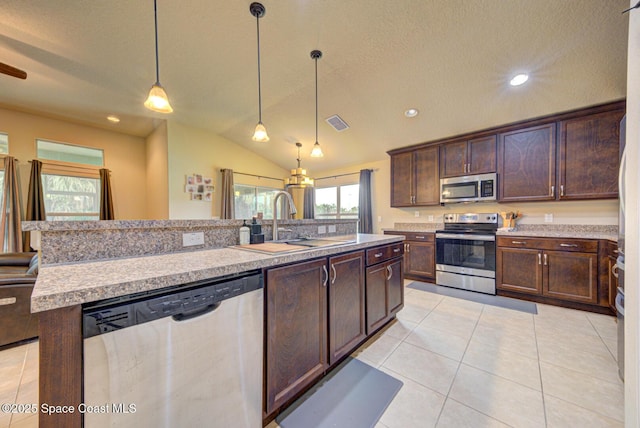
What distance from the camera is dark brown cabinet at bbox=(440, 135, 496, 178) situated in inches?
130

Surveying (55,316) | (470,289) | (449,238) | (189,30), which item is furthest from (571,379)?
(189,30)

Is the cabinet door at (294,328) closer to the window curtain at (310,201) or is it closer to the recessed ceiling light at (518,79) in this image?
the recessed ceiling light at (518,79)

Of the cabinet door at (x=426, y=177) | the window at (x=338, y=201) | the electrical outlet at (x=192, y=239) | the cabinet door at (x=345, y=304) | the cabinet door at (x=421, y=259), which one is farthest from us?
the window at (x=338, y=201)

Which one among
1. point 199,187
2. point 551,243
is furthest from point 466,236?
point 199,187

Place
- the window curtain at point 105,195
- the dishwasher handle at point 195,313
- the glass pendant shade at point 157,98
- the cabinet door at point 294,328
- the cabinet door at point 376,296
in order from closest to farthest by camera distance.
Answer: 1. the dishwasher handle at point 195,313
2. the cabinet door at point 294,328
3. the glass pendant shade at point 157,98
4. the cabinet door at point 376,296
5. the window curtain at point 105,195

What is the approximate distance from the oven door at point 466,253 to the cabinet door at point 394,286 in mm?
1586

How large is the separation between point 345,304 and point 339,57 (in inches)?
102

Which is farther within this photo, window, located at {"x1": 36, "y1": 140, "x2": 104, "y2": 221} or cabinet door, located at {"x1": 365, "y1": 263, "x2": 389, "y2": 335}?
window, located at {"x1": 36, "y1": 140, "x2": 104, "y2": 221}

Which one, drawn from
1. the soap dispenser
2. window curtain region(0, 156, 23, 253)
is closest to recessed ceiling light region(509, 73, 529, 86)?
the soap dispenser

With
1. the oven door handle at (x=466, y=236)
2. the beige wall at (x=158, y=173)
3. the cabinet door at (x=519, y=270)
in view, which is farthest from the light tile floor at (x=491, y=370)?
the beige wall at (x=158, y=173)

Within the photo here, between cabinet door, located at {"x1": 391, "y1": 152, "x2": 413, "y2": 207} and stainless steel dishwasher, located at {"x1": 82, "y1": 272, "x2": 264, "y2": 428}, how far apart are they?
11.9ft

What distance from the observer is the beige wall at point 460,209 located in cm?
287

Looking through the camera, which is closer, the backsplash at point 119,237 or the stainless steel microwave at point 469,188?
the backsplash at point 119,237

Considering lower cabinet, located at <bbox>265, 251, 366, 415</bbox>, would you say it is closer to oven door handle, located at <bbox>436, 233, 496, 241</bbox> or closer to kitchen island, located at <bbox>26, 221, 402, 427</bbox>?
kitchen island, located at <bbox>26, 221, 402, 427</bbox>
